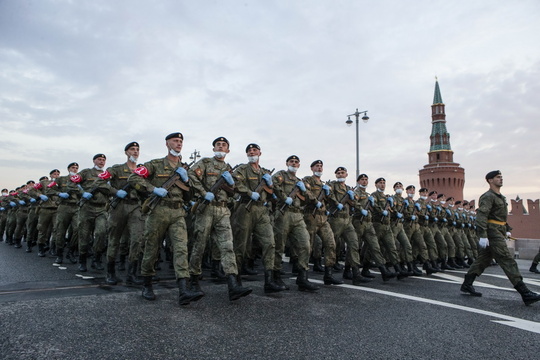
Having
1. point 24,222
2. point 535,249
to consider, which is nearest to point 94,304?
point 24,222

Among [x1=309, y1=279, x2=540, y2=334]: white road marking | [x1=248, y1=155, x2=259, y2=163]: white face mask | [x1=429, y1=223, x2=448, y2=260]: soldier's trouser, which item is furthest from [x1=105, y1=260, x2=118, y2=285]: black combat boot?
[x1=429, y1=223, x2=448, y2=260]: soldier's trouser

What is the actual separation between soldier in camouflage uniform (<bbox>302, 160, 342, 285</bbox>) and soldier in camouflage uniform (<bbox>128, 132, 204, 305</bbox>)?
2730 mm

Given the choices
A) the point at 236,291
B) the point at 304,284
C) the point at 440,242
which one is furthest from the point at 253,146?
the point at 440,242

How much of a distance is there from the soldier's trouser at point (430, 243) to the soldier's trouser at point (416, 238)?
0.31 metres

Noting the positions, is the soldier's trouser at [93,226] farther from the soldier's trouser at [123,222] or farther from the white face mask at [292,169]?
the white face mask at [292,169]

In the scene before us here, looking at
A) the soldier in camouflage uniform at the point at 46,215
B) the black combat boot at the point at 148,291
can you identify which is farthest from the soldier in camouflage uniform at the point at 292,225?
the soldier in camouflage uniform at the point at 46,215

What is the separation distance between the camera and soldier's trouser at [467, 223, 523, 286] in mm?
5855

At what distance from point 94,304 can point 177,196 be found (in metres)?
1.71

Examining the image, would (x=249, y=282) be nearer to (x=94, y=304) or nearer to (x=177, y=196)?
(x=177, y=196)

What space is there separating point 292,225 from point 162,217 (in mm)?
Result: 2409

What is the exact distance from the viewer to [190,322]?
387 centimetres

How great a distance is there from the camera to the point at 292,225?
657 cm

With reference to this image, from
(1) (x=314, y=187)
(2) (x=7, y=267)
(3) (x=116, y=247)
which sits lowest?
(2) (x=7, y=267)

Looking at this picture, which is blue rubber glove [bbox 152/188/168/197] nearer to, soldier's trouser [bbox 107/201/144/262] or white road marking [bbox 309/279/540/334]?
soldier's trouser [bbox 107/201/144/262]
